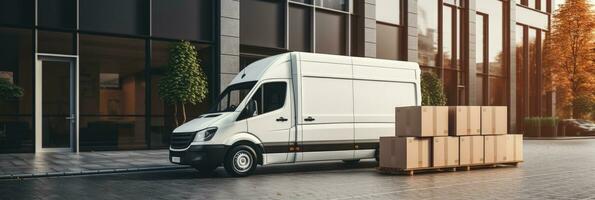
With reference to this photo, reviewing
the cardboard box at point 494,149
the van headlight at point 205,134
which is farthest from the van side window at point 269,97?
the cardboard box at point 494,149

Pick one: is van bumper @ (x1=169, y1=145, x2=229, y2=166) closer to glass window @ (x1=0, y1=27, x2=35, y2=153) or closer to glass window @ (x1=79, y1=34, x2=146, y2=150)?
glass window @ (x1=79, y1=34, x2=146, y2=150)

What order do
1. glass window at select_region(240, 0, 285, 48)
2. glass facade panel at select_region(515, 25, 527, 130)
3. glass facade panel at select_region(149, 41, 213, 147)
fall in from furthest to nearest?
glass facade panel at select_region(515, 25, 527, 130)
glass window at select_region(240, 0, 285, 48)
glass facade panel at select_region(149, 41, 213, 147)

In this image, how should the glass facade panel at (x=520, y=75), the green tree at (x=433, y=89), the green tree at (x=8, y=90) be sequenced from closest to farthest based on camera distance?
the green tree at (x=8, y=90)
the green tree at (x=433, y=89)
the glass facade panel at (x=520, y=75)

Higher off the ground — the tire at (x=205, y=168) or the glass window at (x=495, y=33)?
the glass window at (x=495, y=33)

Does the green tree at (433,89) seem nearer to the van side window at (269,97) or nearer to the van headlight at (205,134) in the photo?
the van side window at (269,97)

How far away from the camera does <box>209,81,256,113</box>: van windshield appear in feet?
40.0

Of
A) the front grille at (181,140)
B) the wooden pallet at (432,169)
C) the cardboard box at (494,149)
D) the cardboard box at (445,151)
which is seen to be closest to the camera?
the front grille at (181,140)

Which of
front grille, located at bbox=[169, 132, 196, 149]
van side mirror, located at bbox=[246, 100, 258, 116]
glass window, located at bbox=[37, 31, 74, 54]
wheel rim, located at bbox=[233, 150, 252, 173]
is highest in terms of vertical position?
glass window, located at bbox=[37, 31, 74, 54]

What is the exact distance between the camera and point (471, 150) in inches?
529

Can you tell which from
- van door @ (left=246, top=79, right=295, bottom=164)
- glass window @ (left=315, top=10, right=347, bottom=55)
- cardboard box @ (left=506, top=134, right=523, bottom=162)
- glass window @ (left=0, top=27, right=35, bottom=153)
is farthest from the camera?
glass window @ (left=315, top=10, right=347, bottom=55)

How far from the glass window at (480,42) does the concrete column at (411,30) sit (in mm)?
6357

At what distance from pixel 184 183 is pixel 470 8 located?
2365 centimetres

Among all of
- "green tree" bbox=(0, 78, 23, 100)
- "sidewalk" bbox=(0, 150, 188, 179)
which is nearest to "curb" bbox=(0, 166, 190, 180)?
"sidewalk" bbox=(0, 150, 188, 179)

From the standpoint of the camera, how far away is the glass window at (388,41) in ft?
82.3
